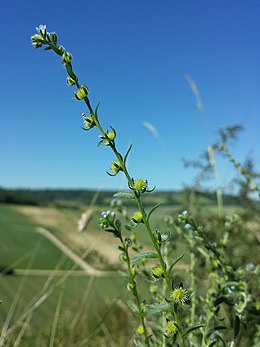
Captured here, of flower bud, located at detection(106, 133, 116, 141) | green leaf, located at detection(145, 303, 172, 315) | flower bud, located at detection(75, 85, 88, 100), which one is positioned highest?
flower bud, located at detection(75, 85, 88, 100)

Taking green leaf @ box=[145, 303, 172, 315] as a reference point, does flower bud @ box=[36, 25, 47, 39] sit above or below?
above

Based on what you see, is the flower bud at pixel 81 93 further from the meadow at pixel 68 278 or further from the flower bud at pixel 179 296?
the meadow at pixel 68 278

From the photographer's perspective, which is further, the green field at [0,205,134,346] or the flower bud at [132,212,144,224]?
the green field at [0,205,134,346]

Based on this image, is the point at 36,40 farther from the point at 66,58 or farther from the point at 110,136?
the point at 110,136

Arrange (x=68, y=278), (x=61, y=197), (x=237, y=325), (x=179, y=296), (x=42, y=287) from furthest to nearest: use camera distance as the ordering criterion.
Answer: (x=61, y=197)
(x=68, y=278)
(x=42, y=287)
(x=237, y=325)
(x=179, y=296)

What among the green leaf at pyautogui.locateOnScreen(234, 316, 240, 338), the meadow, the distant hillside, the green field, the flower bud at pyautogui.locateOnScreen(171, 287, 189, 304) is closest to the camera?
the flower bud at pyautogui.locateOnScreen(171, 287, 189, 304)

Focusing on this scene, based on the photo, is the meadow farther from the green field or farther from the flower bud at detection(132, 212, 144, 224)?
the flower bud at detection(132, 212, 144, 224)

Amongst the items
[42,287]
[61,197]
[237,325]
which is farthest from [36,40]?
[61,197]

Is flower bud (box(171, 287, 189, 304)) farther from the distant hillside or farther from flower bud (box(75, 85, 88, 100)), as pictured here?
the distant hillside

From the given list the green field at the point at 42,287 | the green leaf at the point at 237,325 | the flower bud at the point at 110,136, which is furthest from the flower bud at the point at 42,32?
the green field at the point at 42,287

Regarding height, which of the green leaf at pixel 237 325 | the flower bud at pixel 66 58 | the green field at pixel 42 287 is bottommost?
the green field at pixel 42 287

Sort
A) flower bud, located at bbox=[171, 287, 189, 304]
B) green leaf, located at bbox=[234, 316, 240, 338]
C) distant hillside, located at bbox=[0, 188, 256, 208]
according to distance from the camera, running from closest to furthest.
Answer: flower bud, located at bbox=[171, 287, 189, 304] → green leaf, located at bbox=[234, 316, 240, 338] → distant hillside, located at bbox=[0, 188, 256, 208]

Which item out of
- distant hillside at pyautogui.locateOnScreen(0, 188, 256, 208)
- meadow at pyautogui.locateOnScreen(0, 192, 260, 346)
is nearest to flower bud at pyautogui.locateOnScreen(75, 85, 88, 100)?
meadow at pyautogui.locateOnScreen(0, 192, 260, 346)
